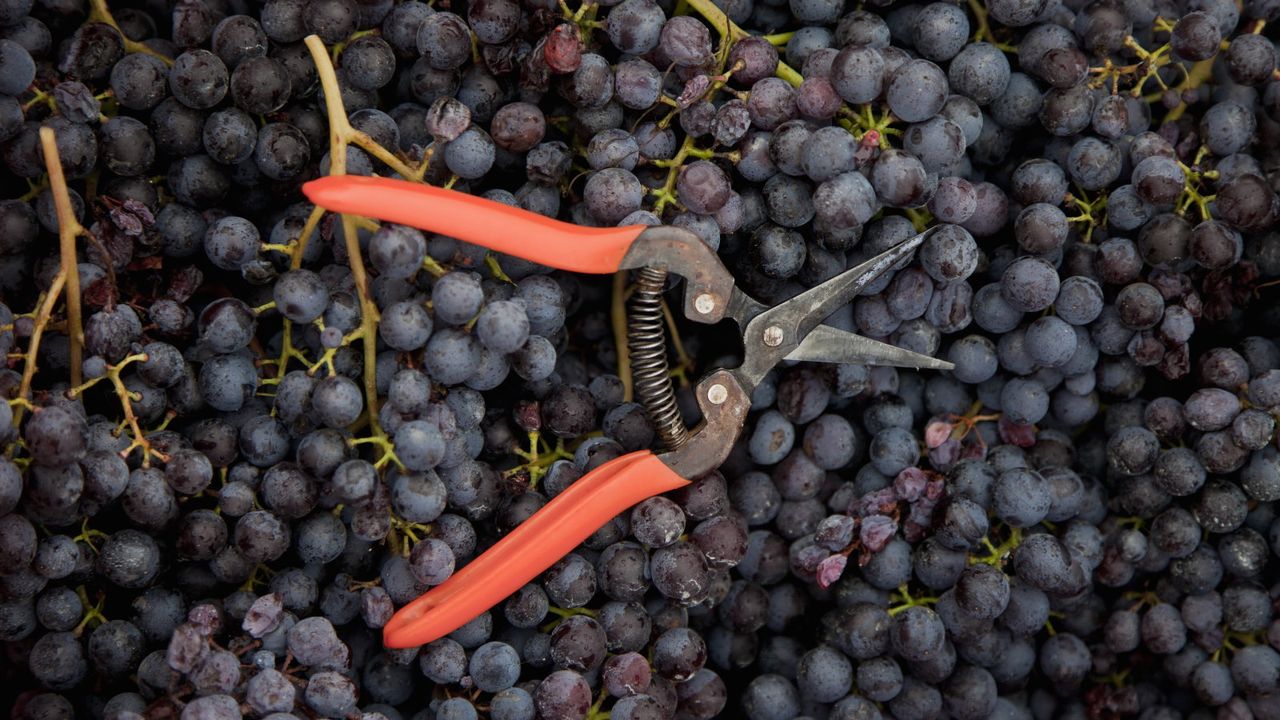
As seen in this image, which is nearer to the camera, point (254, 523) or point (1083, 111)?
point (254, 523)

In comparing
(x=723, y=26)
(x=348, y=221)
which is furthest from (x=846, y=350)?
(x=348, y=221)

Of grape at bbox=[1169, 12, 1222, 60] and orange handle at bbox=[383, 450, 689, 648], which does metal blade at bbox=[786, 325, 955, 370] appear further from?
grape at bbox=[1169, 12, 1222, 60]

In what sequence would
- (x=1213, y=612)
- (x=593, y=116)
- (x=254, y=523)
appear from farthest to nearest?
(x=1213, y=612) < (x=593, y=116) < (x=254, y=523)

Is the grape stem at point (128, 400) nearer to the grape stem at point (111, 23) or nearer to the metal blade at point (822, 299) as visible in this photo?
the grape stem at point (111, 23)

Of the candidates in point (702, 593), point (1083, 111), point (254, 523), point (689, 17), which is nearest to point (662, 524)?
point (702, 593)

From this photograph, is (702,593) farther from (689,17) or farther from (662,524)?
(689,17)

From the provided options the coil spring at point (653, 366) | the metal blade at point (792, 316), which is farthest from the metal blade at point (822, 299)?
the coil spring at point (653, 366)

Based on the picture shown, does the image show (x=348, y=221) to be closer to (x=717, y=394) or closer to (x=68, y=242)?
(x=68, y=242)
